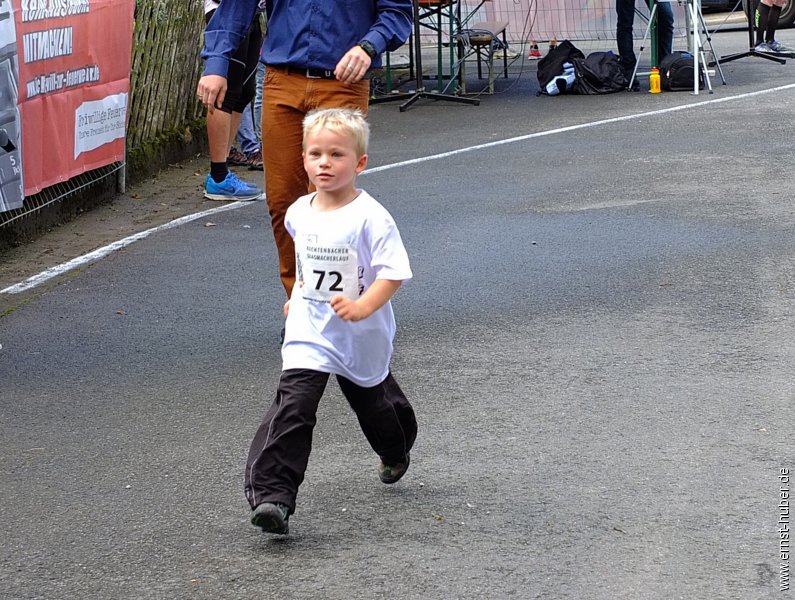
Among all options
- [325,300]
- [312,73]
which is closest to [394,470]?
[325,300]

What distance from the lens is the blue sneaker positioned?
959 cm

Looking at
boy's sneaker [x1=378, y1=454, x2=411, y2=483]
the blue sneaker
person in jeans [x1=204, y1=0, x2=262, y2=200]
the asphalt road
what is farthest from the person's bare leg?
boy's sneaker [x1=378, y1=454, x2=411, y2=483]

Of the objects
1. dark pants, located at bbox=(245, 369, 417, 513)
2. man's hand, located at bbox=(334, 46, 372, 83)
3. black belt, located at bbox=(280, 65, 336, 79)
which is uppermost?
man's hand, located at bbox=(334, 46, 372, 83)

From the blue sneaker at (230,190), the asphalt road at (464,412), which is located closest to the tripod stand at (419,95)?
the blue sneaker at (230,190)

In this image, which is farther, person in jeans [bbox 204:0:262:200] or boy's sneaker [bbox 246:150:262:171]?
boy's sneaker [bbox 246:150:262:171]

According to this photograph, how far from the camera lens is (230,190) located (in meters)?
9.62

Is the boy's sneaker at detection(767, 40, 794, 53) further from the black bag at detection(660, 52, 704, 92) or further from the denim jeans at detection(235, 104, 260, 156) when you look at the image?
the denim jeans at detection(235, 104, 260, 156)

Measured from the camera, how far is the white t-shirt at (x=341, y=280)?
390 cm

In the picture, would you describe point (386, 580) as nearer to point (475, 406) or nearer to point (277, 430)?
point (277, 430)

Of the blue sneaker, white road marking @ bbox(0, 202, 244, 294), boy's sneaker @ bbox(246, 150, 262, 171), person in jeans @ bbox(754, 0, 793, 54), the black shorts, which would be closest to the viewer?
white road marking @ bbox(0, 202, 244, 294)

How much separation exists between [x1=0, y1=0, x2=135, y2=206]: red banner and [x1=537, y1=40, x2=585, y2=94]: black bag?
6309mm

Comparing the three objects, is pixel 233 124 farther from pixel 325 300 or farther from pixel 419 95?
pixel 325 300

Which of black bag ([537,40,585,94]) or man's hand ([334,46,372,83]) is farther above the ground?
man's hand ([334,46,372,83])

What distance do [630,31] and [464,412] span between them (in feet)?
37.0
